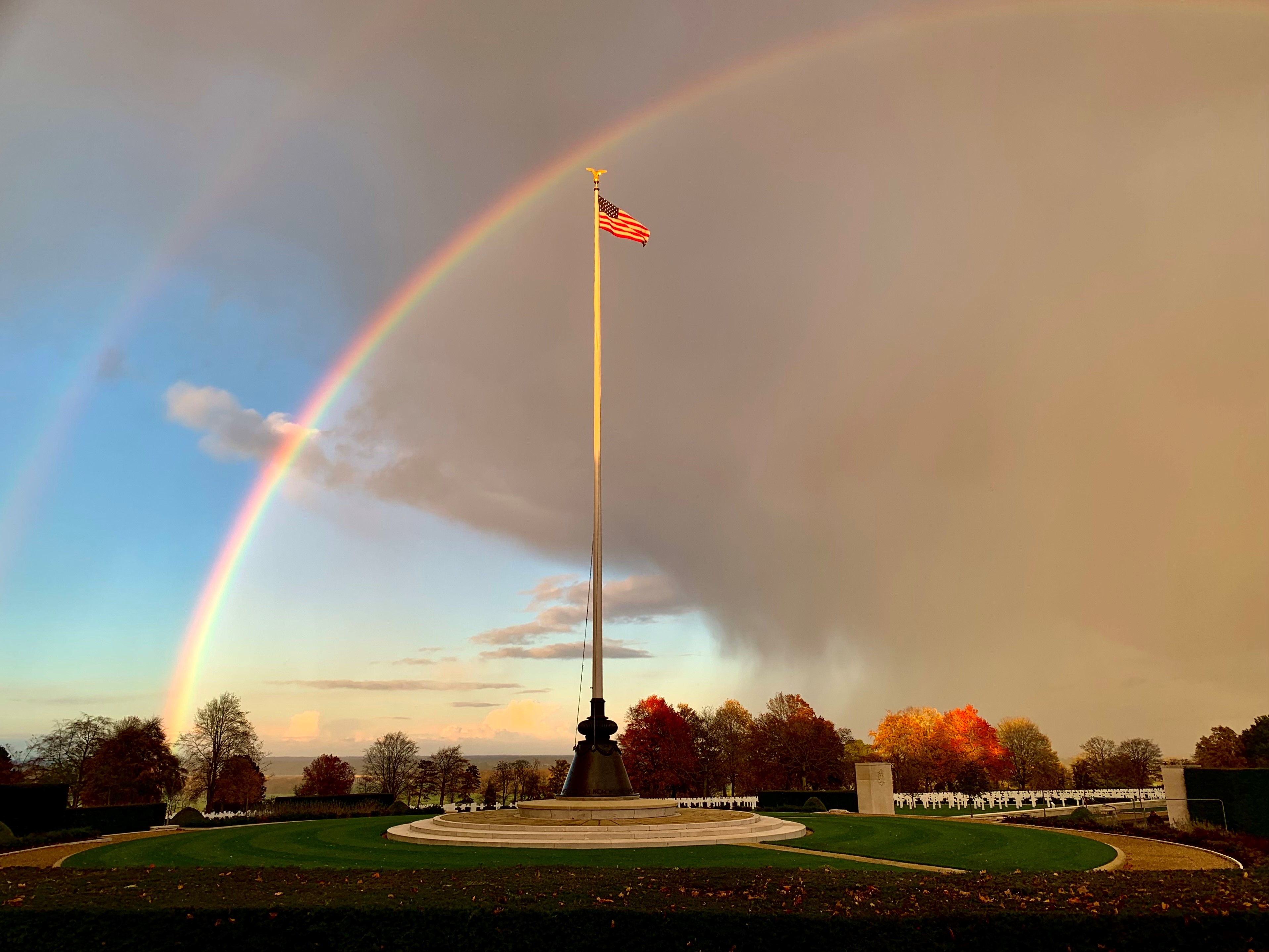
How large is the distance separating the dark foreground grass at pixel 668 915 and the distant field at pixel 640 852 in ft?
13.2

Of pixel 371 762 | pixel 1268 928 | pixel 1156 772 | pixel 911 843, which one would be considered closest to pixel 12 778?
pixel 371 762

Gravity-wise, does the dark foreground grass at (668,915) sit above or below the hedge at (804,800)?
above

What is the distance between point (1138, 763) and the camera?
262 feet

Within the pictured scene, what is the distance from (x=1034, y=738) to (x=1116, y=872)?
100 m

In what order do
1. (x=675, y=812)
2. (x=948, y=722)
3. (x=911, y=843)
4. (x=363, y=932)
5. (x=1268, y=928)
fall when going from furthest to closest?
(x=948, y=722)
(x=675, y=812)
(x=911, y=843)
(x=363, y=932)
(x=1268, y=928)

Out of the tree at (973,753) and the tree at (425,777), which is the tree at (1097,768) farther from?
the tree at (425,777)

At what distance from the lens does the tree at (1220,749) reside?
209 feet

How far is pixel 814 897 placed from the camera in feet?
28.8

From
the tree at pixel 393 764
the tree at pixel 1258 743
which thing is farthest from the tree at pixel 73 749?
the tree at pixel 1258 743

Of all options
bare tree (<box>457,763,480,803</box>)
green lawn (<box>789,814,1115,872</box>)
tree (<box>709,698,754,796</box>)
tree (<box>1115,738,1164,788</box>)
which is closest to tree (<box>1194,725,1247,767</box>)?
tree (<box>1115,738,1164,788</box>)

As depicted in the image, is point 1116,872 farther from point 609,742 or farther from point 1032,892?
point 609,742

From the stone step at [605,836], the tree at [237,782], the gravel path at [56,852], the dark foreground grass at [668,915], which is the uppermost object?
the dark foreground grass at [668,915]

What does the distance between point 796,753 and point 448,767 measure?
3595 centimetres

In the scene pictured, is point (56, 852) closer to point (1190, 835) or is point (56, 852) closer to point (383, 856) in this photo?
point (383, 856)
